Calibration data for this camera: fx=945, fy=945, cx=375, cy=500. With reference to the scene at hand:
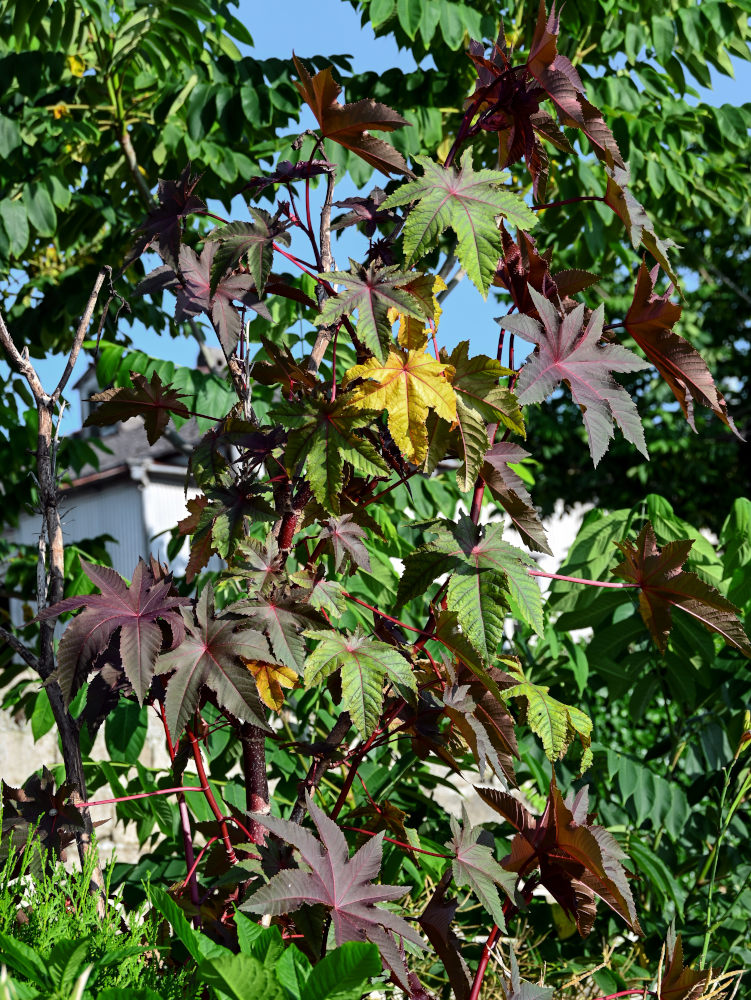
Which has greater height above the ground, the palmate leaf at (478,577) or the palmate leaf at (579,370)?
the palmate leaf at (579,370)

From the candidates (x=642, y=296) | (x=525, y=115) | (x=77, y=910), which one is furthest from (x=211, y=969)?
(x=525, y=115)

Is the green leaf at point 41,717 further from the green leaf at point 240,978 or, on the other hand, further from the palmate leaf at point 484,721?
the green leaf at point 240,978

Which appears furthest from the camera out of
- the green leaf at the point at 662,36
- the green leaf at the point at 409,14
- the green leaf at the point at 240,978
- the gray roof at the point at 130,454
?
the gray roof at the point at 130,454

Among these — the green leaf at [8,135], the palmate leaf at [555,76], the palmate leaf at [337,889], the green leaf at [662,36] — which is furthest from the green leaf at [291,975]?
the green leaf at [662,36]

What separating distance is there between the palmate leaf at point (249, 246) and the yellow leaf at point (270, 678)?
51cm

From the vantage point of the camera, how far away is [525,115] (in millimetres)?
1354

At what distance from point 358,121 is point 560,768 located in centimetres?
174

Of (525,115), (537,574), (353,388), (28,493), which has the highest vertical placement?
(28,493)

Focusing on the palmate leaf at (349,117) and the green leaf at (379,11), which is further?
the green leaf at (379,11)

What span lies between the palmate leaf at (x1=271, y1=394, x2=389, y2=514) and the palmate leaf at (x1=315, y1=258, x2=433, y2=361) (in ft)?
0.32

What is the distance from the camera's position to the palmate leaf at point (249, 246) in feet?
4.11

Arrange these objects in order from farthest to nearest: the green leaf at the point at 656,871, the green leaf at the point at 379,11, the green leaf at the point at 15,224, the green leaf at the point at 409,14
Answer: the green leaf at the point at 15,224, the green leaf at the point at 409,14, the green leaf at the point at 379,11, the green leaf at the point at 656,871

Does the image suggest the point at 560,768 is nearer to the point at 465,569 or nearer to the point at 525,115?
the point at 465,569

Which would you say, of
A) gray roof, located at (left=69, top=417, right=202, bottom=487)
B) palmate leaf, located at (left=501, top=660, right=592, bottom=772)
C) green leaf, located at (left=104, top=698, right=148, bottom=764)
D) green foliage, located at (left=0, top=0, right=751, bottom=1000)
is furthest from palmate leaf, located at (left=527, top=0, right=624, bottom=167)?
gray roof, located at (left=69, top=417, right=202, bottom=487)
